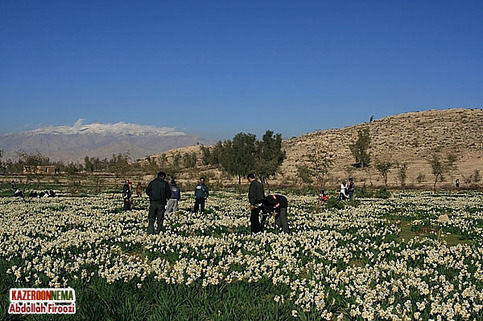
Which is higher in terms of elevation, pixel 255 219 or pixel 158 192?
pixel 158 192

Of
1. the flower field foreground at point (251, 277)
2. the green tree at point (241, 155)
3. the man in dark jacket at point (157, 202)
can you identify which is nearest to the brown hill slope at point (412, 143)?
the green tree at point (241, 155)

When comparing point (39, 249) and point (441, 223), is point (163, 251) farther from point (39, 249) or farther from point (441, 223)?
point (441, 223)

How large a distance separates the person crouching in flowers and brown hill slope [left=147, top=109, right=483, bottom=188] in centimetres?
5840

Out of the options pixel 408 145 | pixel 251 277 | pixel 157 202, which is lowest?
pixel 251 277

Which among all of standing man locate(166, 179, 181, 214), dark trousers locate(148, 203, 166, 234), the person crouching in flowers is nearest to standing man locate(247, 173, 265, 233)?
the person crouching in flowers

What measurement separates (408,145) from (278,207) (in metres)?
105

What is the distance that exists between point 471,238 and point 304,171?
3642 cm

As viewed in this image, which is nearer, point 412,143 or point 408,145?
point 408,145

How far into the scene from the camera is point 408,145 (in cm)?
11181

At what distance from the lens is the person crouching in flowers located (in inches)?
584

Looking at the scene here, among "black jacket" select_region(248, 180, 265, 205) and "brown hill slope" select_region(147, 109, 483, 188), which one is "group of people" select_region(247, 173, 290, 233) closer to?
"black jacket" select_region(248, 180, 265, 205)

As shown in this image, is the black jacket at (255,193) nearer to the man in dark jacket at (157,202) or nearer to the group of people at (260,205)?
the group of people at (260,205)

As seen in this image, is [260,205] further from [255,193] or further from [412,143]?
[412,143]

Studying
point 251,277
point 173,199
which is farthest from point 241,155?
point 251,277
